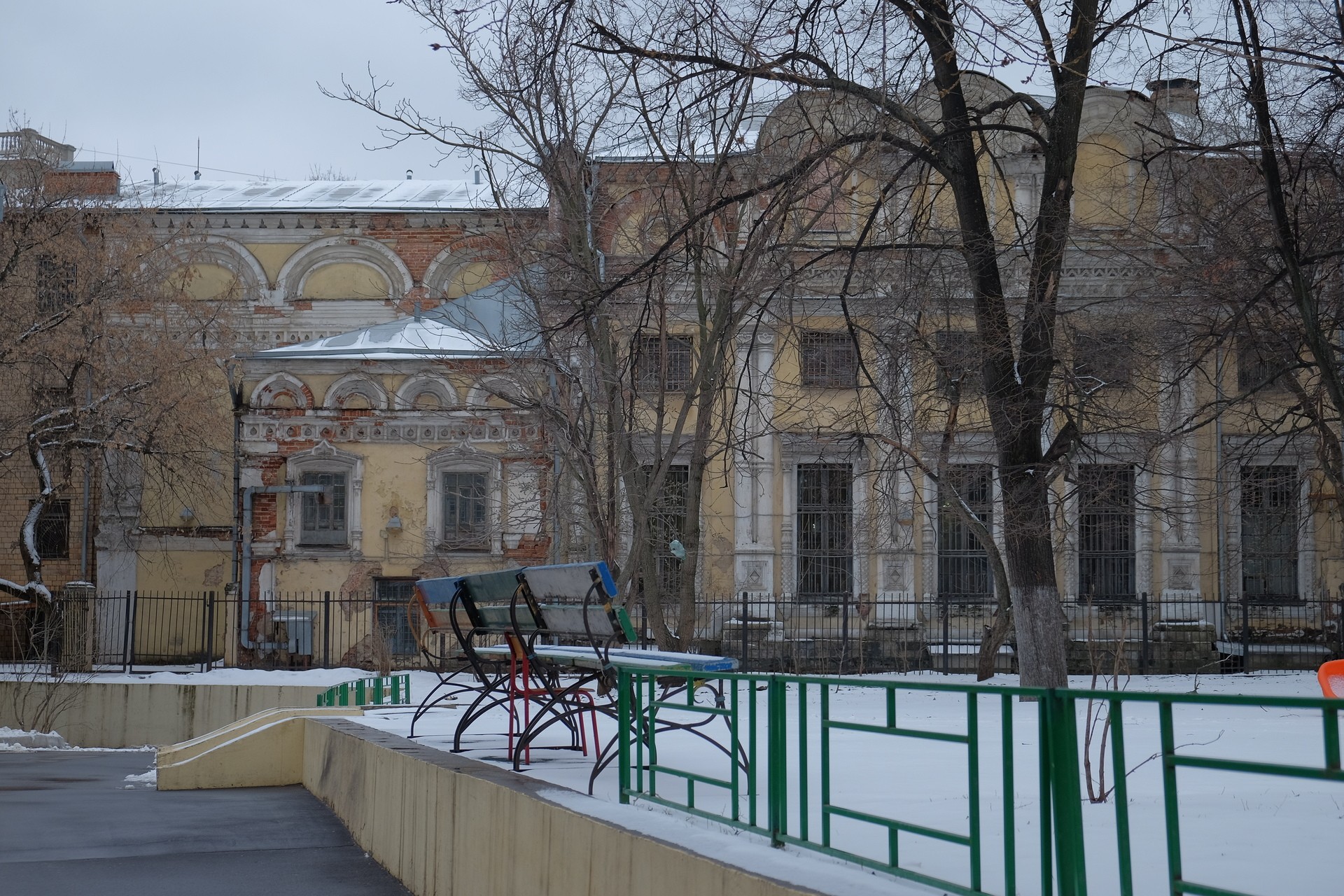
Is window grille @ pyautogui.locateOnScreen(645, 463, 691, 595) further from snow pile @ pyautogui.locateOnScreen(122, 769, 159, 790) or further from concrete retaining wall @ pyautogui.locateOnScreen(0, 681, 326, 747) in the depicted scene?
snow pile @ pyautogui.locateOnScreen(122, 769, 159, 790)

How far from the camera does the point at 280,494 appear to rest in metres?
26.6

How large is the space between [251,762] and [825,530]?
15.8m

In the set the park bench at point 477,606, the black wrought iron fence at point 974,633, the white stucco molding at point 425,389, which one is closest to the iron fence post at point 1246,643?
the black wrought iron fence at point 974,633

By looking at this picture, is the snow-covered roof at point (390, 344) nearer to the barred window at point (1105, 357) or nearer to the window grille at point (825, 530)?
the window grille at point (825, 530)

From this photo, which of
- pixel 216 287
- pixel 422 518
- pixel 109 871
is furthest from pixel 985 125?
pixel 216 287

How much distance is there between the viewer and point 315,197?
35875mm

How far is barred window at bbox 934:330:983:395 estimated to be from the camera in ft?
40.6

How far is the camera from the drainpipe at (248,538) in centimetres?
2591

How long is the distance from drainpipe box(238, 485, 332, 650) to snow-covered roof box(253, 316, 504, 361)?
2791 mm

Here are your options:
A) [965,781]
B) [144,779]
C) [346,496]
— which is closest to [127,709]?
[346,496]

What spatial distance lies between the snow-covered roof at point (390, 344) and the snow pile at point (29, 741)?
9.74 metres

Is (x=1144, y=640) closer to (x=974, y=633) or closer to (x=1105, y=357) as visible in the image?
(x=974, y=633)

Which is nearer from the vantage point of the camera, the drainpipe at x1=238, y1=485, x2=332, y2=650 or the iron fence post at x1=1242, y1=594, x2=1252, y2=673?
the iron fence post at x1=1242, y1=594, x2=1252, y2=673

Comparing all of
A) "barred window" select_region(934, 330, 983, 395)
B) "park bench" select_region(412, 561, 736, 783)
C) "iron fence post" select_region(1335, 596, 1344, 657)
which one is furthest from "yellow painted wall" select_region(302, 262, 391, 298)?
"park bench" select_region(412, 561, 736, 783)
